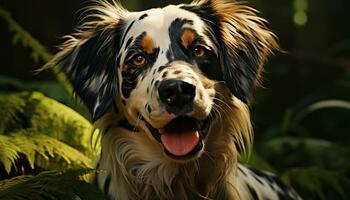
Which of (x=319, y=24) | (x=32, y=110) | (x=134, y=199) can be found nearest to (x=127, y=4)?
(x=319, y=24)


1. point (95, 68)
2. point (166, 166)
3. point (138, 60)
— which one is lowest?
point (166, 166)

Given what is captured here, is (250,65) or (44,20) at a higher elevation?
(250,65)

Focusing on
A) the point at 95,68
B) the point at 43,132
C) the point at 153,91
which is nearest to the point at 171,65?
the point at 153,91

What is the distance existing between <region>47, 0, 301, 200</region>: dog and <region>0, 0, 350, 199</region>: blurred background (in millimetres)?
332

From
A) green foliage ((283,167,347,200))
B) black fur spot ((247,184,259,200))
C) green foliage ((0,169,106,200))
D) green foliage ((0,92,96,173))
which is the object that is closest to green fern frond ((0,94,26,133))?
green foliage ((0,92,96,173))

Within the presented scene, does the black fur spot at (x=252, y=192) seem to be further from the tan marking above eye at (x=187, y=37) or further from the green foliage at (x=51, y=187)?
the green foliage at (x=51, y=187)

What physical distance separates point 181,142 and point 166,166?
1.20 ft

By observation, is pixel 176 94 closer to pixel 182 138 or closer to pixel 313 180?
pixel 182 138

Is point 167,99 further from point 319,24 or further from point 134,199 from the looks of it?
point 319,24

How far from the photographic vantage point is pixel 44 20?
8117 millimetres

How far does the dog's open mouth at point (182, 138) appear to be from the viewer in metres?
4.29

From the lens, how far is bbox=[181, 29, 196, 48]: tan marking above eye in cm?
445

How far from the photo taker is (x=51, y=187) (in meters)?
3.88

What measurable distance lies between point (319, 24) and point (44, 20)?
6027mm
